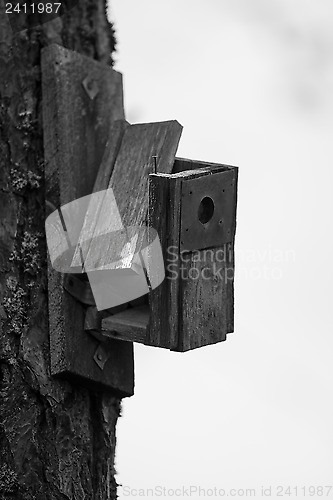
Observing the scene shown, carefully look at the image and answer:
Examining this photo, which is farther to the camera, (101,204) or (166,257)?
(101,204)

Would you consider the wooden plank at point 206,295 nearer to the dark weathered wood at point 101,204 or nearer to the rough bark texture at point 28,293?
the dark weathered wood at point 101,204

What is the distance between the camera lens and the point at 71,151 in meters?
2.95

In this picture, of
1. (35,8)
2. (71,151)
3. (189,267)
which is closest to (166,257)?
(189,267)

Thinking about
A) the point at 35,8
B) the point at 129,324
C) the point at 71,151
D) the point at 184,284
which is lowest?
the point at 129,324

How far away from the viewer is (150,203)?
2.75 meters

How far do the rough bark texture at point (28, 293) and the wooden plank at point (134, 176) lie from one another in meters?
0.17

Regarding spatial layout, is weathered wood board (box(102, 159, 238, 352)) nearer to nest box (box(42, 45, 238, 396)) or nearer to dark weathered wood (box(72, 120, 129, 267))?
nest box (box(42, 45, 238, 396))

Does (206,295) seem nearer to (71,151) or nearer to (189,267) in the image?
(189,267)

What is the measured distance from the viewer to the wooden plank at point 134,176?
2883mm

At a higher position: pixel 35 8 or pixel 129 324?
pixel 35 8

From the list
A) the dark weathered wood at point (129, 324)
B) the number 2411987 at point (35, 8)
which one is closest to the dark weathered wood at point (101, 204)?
the dark weathered wood at point (129, 324)

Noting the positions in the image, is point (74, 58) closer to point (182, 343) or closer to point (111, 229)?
point (111, 229)

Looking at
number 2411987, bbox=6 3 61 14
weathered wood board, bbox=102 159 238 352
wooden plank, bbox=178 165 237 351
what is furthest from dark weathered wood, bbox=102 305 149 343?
number 2411987, bbox=6 3 61 14

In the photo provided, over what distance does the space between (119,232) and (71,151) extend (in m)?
0.22
